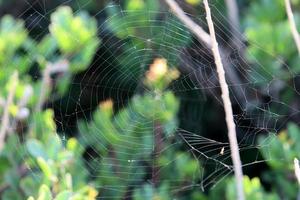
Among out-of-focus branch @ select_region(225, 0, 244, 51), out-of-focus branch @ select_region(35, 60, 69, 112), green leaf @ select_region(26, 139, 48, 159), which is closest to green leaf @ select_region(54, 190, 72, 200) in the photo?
green leaf @ select_region(26, 139, 48, 159)

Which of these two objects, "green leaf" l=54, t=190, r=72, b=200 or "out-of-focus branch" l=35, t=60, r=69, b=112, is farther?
"out-of-focus branch" l=35, t=60, r=69, b=112

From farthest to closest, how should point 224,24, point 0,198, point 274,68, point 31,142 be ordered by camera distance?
point 224,24 < point 274,68 < point 0,198 < point 31,142

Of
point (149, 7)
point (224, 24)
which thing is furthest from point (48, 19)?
point (224, 24)

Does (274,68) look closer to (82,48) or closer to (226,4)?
(226,4)

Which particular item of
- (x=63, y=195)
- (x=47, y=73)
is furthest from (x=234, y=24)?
(x=63, y=195)

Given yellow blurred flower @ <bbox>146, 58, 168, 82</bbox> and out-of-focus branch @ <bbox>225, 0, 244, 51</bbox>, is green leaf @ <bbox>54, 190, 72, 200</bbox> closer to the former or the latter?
yellow blurred flower @ <bbox>146, 58, 168, 82</bbox>

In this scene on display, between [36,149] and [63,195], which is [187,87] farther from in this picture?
[63,195]

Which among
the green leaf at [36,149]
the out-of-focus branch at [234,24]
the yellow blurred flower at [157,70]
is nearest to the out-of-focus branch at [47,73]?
the green leaf at [36,149]

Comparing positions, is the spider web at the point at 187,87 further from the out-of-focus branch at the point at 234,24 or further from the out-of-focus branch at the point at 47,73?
the out-of-focus branch at the point at 47,73

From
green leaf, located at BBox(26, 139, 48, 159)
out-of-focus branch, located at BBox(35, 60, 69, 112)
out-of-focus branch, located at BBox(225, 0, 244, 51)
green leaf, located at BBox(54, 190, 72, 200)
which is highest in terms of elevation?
out-of-focus branch, located at BBox(225, 0, 244, 51)
